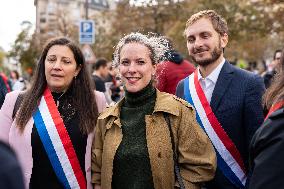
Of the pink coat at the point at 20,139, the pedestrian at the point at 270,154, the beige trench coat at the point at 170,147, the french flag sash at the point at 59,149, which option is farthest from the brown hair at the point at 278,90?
the french flag sash at the point at 59,149

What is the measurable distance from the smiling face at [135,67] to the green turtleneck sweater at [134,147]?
0.05 m

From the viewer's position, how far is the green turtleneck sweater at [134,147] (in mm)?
3334

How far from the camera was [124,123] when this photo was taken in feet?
11.4

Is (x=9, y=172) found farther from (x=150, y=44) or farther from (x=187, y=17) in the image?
(x=187, y=17)

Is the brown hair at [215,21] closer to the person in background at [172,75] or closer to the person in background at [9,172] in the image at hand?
the person in background at [172,75]

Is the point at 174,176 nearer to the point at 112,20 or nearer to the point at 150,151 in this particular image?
the point at 150,151

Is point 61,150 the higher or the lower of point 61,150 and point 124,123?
the lower

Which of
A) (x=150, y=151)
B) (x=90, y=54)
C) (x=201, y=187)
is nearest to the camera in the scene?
(x=150, y=151)

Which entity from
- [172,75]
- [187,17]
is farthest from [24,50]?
[172,75]

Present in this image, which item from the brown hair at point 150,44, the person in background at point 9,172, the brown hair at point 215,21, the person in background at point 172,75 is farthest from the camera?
the person in background at point 172,75

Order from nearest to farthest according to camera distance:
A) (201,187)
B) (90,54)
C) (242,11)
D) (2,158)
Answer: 1. (2,158)
2. (201,187)
3. (90,54)
4. (242,11)

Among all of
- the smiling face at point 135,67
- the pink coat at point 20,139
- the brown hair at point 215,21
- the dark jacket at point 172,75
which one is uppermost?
the brown hair at point 215,21

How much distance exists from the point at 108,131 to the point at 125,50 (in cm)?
58

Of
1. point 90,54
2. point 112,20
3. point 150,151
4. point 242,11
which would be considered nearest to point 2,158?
point 150,151
